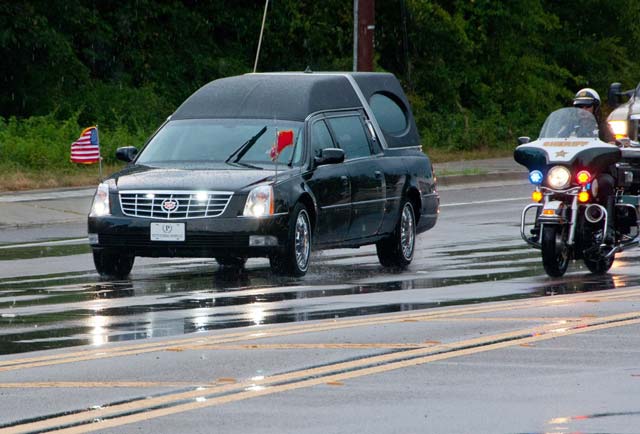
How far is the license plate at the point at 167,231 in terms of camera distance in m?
15.3

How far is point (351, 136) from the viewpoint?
17656mm

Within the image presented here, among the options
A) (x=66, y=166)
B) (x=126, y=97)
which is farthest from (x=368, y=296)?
(x=126, y=97)

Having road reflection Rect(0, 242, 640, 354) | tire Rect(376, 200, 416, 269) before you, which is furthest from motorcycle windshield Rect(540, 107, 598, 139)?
tire Rect(376, 200, 416, 269)

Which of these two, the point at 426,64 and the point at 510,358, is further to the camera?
the point at 426,64

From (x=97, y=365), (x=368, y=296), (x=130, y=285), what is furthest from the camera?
(x=130, y=285)

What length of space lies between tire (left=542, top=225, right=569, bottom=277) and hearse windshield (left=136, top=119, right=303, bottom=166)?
2615mm

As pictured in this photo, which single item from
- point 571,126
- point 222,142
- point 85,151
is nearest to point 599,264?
point 571,126

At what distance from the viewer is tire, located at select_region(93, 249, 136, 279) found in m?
16.0

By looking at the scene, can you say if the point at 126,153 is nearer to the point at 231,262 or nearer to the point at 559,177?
the point at 231,262

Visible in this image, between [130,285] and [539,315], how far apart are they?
4.34 m

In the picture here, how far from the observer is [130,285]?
50.0ft

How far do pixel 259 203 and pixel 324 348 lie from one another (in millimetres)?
4926

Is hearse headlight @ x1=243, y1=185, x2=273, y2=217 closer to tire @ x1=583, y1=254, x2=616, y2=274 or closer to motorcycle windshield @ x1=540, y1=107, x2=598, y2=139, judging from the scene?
motorcycle windshield @ x1=540, y1=107, x2=598, y2=139

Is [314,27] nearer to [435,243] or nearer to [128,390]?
[435,243]
